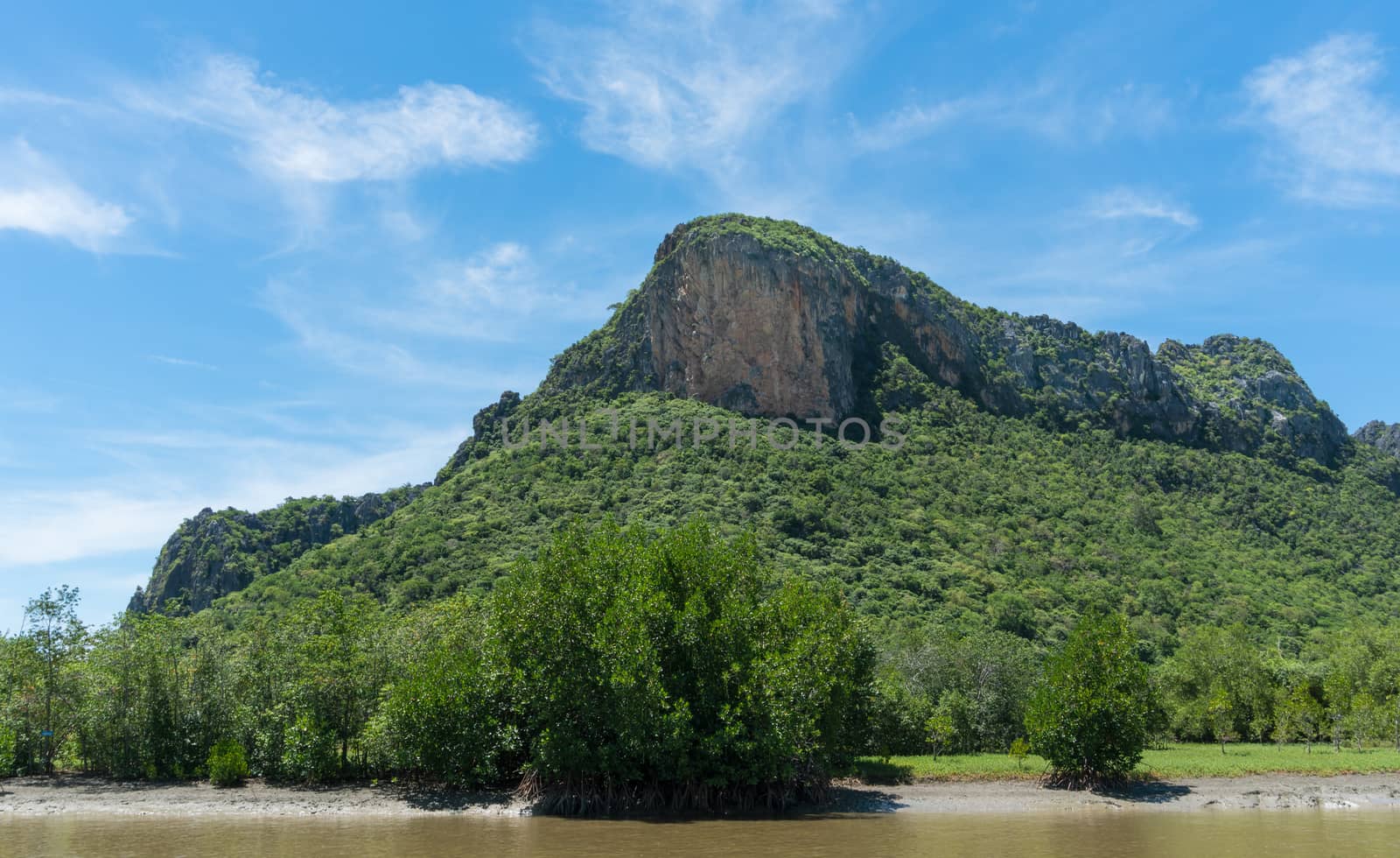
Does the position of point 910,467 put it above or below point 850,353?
below

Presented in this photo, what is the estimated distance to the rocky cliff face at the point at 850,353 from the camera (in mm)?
116938

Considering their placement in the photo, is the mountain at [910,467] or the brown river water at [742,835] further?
the mountain at [910,467]

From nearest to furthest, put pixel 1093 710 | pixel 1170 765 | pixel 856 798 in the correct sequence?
pixel 856 798 < pixel 1093 710 < pixel 1170 765

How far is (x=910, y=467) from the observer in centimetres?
11119

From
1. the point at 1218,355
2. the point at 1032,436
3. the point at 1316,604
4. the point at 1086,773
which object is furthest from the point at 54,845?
the point at 1218,355

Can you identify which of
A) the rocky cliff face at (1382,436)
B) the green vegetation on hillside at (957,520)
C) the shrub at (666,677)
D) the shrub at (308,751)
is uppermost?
the rocky cliff face at (1382,436)

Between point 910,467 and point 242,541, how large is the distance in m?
92.4

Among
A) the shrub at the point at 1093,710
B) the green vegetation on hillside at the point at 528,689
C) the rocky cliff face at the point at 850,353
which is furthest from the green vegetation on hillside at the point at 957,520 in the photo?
the green vegetation on hillside at the point at 528,689

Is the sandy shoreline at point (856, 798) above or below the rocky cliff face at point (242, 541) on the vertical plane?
below

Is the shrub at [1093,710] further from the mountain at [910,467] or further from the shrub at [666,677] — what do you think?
the mountain at [910,467]

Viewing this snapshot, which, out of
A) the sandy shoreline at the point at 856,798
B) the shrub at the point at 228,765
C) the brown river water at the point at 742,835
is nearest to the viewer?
the brown river water at the point at 742,835

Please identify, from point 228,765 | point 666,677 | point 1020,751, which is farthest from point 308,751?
point 1020,751

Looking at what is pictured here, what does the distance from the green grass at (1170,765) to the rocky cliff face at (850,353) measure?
76.6 m

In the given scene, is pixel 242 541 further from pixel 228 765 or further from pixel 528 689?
pixel 528 689
